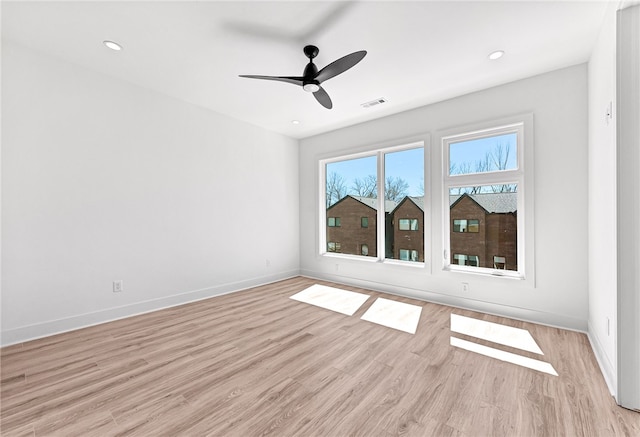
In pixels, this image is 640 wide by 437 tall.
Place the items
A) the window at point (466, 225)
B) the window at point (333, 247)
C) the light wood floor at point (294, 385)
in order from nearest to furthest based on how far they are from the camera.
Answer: the light wood floor at point (294, 385) < the window at point (466, 225) < the window at point (333, 247)

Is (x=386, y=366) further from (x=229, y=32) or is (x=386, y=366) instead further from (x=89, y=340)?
(x=229, y=32)

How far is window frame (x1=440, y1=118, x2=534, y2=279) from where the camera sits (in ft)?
10.5

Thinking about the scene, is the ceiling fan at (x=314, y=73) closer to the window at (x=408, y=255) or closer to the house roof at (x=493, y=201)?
the house roof at (x=493, y=201)

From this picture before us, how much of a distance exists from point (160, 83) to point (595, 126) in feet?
15.5

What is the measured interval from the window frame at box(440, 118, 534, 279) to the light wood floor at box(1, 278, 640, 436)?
80cm

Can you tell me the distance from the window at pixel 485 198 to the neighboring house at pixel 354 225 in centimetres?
106

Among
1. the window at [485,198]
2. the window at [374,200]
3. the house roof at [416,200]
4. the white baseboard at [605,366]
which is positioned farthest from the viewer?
the window at [374,200]

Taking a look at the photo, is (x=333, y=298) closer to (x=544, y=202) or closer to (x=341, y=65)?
(x=544, y=202)

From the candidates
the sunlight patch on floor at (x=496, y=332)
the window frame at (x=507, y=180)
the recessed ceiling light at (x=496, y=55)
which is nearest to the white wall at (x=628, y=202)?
the sunlight patch on floor at (x=496, y=332)

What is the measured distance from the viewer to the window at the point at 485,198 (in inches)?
132

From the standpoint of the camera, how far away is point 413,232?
4.23 meters

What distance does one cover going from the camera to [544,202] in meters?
3.10

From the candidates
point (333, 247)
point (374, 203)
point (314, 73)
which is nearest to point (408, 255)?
point (374, 203)

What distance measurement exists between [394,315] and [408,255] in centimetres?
120
